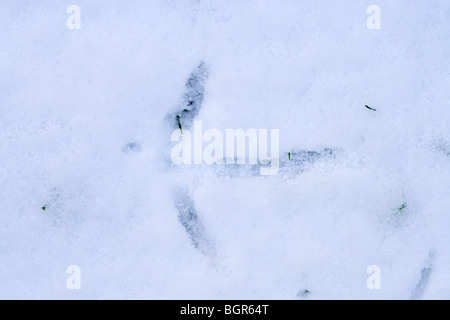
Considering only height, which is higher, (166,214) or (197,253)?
(166,214)

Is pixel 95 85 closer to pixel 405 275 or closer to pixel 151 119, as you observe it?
pixel 151 119

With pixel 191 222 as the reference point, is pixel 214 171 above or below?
above

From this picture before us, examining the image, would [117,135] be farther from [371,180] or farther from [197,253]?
[371,180]
